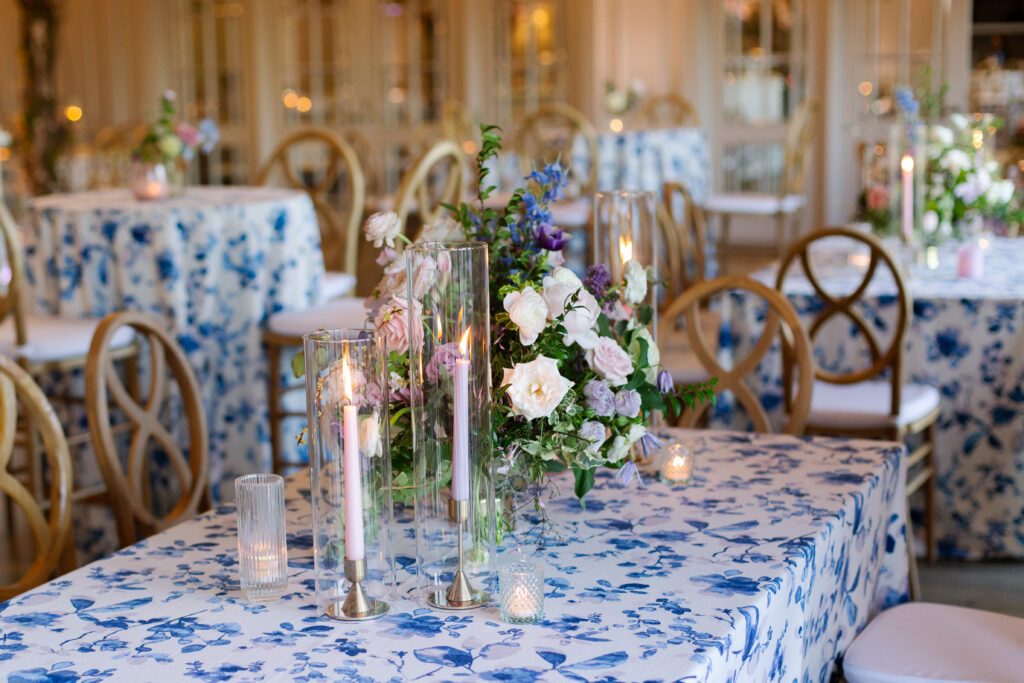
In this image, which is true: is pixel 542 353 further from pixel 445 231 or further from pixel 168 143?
pixel 168 143

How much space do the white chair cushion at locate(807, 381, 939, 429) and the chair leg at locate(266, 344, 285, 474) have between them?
4.50 ft

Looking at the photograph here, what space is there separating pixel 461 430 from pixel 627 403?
25 cm

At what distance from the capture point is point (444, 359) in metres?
1.15

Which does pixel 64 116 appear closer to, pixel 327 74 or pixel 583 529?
pixel 327 74

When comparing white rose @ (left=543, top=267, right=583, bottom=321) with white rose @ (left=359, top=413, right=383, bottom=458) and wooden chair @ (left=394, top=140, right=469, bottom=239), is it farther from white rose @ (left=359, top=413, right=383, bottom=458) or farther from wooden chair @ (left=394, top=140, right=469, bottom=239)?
wooden chair @ (left=394, top=140, right=469, bottom=239)

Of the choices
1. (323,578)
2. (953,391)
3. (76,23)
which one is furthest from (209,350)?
(76,23)

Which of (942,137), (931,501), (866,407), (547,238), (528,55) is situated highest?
(528,55)

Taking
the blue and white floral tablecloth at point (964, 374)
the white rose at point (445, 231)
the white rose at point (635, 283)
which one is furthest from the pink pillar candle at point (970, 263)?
the white rose at point (445, 231)

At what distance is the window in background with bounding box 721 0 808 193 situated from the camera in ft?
25.1

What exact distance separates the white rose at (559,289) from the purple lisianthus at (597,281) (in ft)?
0.34

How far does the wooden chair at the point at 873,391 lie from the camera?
272cm

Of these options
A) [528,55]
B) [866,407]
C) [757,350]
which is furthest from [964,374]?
[528,55]

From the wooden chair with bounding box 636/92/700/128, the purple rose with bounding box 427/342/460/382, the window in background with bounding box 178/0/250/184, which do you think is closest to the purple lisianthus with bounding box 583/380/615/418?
the purple rose with bounding box 427/342/460/382

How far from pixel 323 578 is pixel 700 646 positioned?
0.37 m
